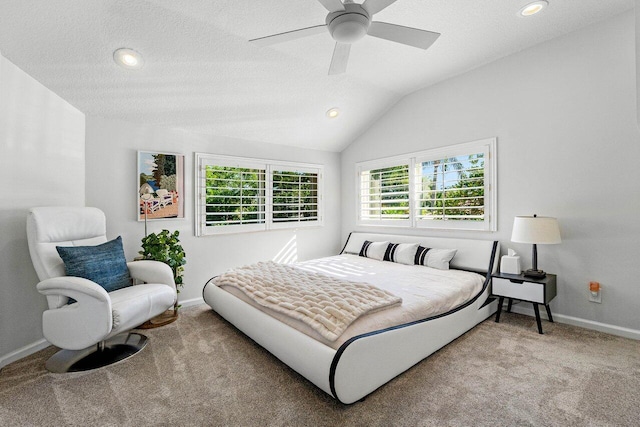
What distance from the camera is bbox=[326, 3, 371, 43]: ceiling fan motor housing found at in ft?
6.00

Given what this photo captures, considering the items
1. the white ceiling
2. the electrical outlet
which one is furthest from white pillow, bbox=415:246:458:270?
the white ceiling

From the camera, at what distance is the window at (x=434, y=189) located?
3.58m

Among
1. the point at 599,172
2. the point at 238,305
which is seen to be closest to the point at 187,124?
the point at 238,305

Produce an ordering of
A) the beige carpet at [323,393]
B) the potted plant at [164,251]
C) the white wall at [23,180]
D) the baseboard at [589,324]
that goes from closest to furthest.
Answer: the beige carpet at [323,393] → the white wall at [23,180] → the baseboard at [589,324] → the potted plant at [164,251]

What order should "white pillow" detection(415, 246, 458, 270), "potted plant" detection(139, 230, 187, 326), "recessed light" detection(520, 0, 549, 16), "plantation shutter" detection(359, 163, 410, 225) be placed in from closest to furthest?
"recessed light" detection(520, 0, 549, 16) < "potted plant" detection(139, 230, 187, 326) < "white pillow" detection(415, 246, 458, 270) < "plantation shutter" detection(359, 163, 410, 225)

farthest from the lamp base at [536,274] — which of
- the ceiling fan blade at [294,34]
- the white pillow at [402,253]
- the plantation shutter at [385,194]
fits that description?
the ceiling fan blade at [294,34]

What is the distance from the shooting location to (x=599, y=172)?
2775mm

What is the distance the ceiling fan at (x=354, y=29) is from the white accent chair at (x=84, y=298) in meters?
2.09

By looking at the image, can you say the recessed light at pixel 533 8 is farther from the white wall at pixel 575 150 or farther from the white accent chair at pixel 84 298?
the white accent chair at pixel 84 298

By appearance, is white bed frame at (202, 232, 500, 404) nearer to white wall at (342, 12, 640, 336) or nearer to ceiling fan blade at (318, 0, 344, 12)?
white wall at (342, 12, 640, 336)

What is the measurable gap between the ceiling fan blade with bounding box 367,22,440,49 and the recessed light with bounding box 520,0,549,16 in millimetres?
1207

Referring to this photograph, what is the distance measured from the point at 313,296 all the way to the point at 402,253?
1952 millimetres

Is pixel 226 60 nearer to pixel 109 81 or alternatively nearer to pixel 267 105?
pixel 267 105

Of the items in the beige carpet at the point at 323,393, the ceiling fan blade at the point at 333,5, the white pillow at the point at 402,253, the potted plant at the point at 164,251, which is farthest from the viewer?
the white pillow at the point at 402,253
